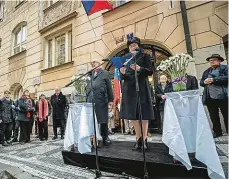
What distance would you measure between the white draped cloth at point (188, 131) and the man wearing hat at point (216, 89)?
222 cm

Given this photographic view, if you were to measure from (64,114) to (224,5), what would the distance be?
5.72 m

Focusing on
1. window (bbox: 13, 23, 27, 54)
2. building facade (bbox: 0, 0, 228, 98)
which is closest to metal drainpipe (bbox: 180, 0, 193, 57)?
building facade (bbox: 0, 0, 228, 98)

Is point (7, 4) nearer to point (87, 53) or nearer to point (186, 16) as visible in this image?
point (87, 53)

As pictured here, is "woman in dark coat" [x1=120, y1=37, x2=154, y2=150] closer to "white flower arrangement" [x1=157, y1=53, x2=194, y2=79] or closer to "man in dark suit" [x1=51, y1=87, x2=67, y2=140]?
"white flower arrangement" [x1=157, y1=53, x2=194, y2=79]

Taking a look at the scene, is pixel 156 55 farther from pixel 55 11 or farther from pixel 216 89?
pixel 55 11

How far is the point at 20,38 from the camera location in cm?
1112

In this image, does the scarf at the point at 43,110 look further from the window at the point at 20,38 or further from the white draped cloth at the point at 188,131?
the window at the point at 20,38

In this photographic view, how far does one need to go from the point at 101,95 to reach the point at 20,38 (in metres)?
9.64

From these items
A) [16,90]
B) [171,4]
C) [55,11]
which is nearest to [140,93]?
[171,4]

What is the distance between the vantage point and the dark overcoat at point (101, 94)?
3.60 meters

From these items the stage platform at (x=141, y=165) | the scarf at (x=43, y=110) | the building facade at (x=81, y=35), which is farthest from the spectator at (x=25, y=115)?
the stage platform at (x=141, y=165)

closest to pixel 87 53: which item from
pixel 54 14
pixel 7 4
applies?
pixel 54 14

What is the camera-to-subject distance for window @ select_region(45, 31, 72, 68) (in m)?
8.68

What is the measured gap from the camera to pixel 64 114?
6324 mm
